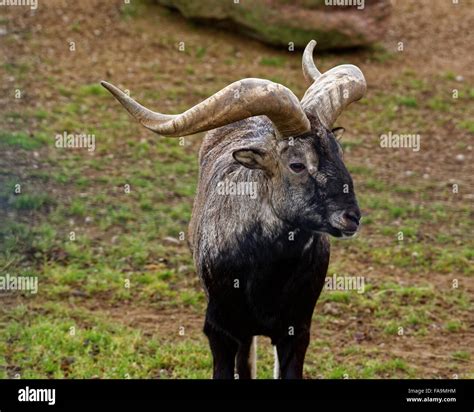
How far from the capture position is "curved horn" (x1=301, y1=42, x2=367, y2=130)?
24.5 feet

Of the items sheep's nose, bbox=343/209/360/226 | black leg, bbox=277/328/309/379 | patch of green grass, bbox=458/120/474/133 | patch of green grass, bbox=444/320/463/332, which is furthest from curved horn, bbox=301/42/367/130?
patch of green grass, bbox=458/120/474/133

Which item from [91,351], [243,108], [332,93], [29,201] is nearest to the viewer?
[243,108]

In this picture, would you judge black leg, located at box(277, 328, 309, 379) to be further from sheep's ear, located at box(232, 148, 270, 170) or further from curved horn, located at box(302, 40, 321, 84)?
curved horn, located at box(302, 40, 321, 84)

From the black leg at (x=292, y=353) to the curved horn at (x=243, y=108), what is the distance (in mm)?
1693

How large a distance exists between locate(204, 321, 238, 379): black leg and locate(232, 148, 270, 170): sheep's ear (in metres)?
1.40

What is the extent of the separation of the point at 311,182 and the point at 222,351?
163cm

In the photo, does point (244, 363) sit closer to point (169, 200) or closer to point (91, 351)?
point (91, 351)

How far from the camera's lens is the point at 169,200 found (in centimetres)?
1341

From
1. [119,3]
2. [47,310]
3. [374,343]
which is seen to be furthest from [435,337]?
[119,3]

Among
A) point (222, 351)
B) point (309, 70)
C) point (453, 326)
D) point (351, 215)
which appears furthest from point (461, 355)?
point (351, 215)

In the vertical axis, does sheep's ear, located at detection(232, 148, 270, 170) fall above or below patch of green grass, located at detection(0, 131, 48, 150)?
below

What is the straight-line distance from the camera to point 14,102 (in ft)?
51.6

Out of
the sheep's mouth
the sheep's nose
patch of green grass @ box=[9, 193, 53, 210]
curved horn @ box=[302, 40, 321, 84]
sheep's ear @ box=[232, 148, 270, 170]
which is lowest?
the sheep's mouth

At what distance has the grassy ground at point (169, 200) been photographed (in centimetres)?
984
